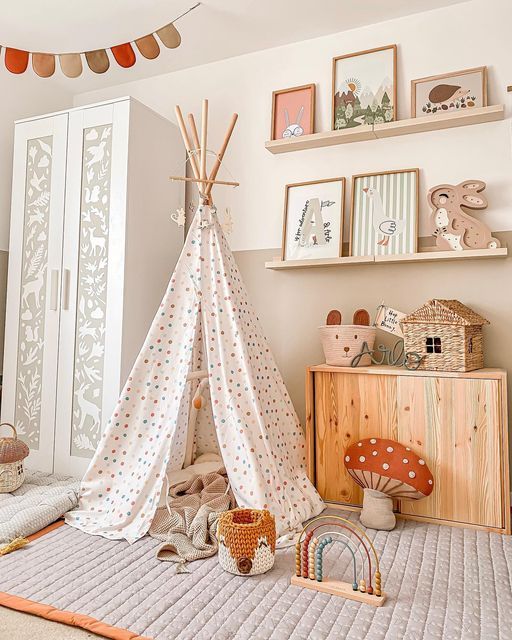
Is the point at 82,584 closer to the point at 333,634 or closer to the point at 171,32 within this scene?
the point at 333,634

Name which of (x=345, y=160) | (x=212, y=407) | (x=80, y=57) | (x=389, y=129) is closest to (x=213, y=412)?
(x=212, y=407)

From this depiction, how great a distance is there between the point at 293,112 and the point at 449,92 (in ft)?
2.83

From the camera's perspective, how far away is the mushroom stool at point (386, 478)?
2.18 m

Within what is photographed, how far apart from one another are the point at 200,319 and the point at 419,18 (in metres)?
2.00

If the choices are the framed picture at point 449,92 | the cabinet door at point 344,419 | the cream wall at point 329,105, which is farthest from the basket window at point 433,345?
the framed picture at point 449,92

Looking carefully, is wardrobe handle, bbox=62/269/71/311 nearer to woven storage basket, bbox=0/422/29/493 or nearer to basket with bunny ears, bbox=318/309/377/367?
woven storage basket, bbox=0/422/29/493

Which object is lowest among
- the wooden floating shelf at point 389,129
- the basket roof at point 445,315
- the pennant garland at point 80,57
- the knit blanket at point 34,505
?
the knit blanket at point 34,505

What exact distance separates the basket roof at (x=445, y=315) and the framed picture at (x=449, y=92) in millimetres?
1025

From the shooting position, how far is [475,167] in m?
2.64

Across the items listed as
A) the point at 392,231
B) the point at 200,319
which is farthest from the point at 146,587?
the point at 392,231

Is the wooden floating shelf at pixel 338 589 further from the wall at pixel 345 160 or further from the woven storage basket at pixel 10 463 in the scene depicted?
the woven storage basket at pixel 10 463

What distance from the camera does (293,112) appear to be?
306cm

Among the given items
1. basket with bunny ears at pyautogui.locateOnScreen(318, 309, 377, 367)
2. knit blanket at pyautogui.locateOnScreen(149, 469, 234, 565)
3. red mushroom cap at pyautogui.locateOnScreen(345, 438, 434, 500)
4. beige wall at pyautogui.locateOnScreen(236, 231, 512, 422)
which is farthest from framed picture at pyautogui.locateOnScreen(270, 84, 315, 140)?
knit blanket at pyautogui.locateOnScreen(149, 469, 234, 565)

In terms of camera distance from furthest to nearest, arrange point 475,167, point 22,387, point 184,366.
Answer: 1. point 22,387
2. point 475,167
3. point 184,366
